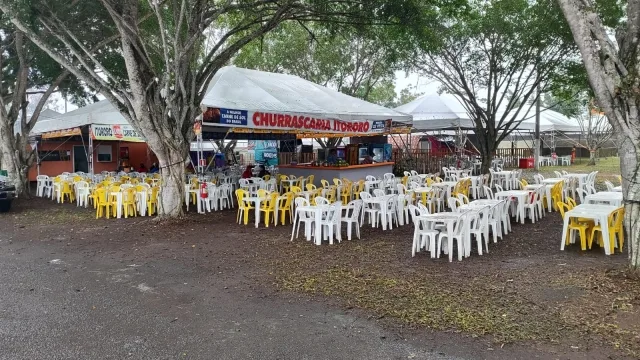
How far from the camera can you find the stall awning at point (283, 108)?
11.3 metres

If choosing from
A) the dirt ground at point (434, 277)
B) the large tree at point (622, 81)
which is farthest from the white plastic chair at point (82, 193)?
the large tree at point (622, 81)

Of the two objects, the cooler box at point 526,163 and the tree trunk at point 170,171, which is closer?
the tree trunk at point 170,171

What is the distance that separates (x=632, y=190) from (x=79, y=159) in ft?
75.3

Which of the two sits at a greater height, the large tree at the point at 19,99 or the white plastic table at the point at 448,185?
the large tree at the point at 19,99

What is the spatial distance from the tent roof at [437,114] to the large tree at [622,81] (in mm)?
13380

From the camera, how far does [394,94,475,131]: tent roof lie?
62.3 ft

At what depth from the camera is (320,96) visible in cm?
1575

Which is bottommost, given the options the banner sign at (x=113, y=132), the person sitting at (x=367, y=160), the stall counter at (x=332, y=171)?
the stall counter at (x=332, y=171)

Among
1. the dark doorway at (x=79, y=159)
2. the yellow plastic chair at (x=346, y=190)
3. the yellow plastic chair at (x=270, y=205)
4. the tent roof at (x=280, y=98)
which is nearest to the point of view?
the yellow plastic chair at (x=270, y=205)

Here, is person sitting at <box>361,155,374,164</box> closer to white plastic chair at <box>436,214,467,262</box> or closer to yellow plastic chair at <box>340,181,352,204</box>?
yellow plastic chair at <box>340,181,352,204</box>

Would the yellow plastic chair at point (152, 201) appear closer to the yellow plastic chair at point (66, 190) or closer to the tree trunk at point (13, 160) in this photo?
the yellow plastic chair at point (66, 190)

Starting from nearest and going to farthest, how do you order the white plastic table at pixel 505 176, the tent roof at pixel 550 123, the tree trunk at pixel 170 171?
the tree trunk at pixel 170 171
the white plastic table at pixel 505 176
the tent roof at pixel 550 123

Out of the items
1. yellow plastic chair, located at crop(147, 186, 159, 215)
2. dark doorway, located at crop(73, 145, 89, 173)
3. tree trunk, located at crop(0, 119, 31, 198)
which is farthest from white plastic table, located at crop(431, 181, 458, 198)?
dark doorway, located at crop(73, 145, 89, 173)

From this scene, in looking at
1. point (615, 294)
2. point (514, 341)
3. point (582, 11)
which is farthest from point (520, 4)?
point (514, 341)
